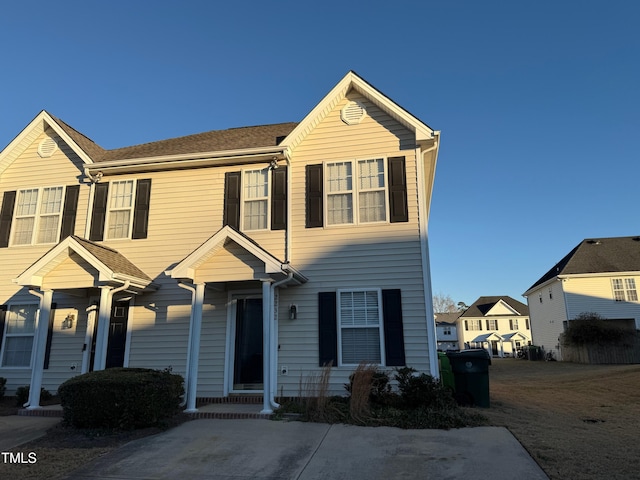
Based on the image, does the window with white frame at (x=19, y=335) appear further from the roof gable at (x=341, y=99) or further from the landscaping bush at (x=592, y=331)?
the landscaping bush at (x=592, y=331)

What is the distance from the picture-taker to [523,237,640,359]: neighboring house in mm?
24562

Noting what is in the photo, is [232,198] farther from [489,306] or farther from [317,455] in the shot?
[489,306]

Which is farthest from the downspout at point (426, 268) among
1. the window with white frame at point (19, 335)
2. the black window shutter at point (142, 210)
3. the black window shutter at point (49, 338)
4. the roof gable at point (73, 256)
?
the window with white frame at point (19, 335)

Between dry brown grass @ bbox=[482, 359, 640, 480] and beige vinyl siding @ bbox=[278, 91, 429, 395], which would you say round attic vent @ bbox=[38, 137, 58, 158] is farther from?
dry brown grass @ bbox=[482, 359, 640, 480]

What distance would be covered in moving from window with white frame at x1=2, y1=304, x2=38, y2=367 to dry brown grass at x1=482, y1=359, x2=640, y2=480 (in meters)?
10.3

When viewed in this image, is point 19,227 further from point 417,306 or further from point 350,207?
point 417,306

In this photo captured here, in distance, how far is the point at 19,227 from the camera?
11.1 m

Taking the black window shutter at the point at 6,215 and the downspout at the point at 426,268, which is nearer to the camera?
the downspout at the point at 426,268

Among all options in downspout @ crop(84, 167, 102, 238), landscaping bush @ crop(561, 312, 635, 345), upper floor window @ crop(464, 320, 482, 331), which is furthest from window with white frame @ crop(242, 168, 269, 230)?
upper floor window @ crop(464, 320, 482, 331)

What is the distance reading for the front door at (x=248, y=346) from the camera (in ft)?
30.7

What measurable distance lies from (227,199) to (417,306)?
499 cm

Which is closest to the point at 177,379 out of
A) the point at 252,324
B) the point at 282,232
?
the point at 252,324

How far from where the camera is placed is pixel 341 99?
10266mm

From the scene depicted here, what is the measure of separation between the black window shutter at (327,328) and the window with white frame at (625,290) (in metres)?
22.8
